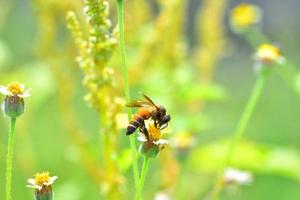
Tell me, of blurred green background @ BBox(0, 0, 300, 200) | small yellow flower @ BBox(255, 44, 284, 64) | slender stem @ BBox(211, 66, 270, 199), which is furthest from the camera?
blurred green background @ BBox(0, 0, 300, 200)

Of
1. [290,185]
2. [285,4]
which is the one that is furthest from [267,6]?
[290,185]

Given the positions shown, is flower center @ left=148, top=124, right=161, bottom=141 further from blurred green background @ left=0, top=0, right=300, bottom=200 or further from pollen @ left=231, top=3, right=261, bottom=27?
pollen @ left=231, top=3, right=261, bottom=27

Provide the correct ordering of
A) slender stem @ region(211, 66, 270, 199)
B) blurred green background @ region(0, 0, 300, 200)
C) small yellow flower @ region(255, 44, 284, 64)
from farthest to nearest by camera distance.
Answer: blurred green background @ region(0, 0, 300, 200), small yellow flower @ region(255, 44, 284, 64), slender stem @ region(211, 66, 270, 199)

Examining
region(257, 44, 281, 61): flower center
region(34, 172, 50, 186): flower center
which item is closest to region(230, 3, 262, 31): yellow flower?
region(257, 44, 281, 61): flower center

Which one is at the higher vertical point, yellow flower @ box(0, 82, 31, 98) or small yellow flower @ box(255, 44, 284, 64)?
small yellow flower @ box(255, 44, 284, 64)

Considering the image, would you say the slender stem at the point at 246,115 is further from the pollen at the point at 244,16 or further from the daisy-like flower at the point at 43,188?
the pollen at the point at 244,16

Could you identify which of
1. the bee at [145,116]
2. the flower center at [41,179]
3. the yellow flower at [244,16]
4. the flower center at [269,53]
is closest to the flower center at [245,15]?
the yellow flower at [244,16]

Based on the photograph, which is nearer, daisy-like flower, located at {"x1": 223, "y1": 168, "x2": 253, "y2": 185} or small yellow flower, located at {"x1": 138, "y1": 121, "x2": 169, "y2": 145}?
small yellow flower, located at {"x1": 138, "y1": 121, "x2": 169, "y2": 145}
